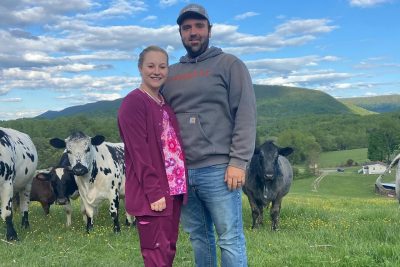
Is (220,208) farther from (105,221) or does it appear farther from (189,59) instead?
(105,221)

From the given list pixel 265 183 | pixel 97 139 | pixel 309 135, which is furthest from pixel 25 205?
pixel 309 135

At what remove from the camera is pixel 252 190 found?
11.1 m

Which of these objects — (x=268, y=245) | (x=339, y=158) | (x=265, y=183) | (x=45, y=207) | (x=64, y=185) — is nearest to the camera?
(x=268, y=245)

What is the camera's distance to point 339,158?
116875 millimetres

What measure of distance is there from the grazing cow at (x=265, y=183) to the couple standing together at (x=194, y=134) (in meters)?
5.70

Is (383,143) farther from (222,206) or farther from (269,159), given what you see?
(222,206)

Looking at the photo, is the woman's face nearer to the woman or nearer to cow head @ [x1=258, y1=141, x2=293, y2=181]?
the woman

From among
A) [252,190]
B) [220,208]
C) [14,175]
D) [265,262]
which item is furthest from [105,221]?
[220,208]

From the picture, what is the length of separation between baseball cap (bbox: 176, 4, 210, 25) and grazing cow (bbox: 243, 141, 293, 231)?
241 inches

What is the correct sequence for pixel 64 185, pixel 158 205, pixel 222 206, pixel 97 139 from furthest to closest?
pixel 64 185 → pixel 97 139 → pixel 222 206 → pixel 158 205

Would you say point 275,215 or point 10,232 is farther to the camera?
point 275,215

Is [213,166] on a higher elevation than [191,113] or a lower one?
lower

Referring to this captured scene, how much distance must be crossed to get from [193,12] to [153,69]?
2.38ft

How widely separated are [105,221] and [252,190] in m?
4.06
